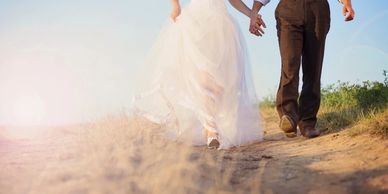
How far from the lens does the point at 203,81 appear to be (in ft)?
21.8

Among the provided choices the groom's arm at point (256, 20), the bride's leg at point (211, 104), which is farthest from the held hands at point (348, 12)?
the bride's leg at point (211, 104)

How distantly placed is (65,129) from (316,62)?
318 centimetres

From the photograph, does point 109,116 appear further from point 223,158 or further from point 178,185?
point 178,185

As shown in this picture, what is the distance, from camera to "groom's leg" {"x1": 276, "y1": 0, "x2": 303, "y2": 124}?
7.04 m

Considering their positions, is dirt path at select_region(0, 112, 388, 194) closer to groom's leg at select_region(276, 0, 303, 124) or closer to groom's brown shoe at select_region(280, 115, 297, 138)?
groom's brown shoe at select_region(280, 115, 297, 138)

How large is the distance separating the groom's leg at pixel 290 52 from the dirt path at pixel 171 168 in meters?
1.17

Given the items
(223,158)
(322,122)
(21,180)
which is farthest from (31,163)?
(322,122)

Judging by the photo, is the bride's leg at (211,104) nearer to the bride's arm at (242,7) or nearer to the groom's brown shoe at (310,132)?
the bride's arm at (242,7)

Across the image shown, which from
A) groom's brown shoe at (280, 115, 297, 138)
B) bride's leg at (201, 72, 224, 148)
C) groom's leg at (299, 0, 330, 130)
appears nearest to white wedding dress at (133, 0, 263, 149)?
bride's leg at (201, 72, 224, 148)

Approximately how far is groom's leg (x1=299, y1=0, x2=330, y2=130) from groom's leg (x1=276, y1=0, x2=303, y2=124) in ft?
0.41

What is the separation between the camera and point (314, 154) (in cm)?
557

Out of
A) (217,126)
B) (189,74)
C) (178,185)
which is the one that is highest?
(189,74)

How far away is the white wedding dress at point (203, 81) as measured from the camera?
6645 mm

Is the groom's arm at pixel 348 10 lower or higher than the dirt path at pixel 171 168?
higher
